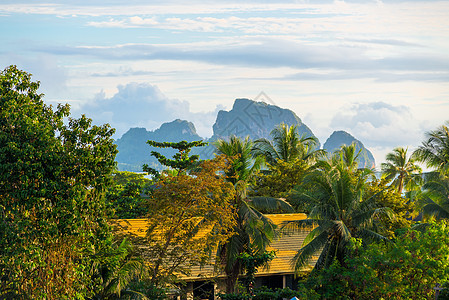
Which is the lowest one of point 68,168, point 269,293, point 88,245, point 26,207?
point 269,293

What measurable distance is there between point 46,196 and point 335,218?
10.9m

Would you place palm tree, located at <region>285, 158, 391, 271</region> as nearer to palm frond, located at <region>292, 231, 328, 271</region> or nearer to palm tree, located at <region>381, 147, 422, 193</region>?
palm frond, located at <region>292, 231, 328, 271</region>

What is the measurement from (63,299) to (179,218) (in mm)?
5888

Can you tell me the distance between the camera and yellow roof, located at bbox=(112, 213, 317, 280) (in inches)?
860

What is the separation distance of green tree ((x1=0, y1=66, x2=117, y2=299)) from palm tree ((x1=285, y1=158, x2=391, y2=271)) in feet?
27.1

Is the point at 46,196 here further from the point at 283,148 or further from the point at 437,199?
the point at 283,148

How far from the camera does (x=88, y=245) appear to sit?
1538 cm

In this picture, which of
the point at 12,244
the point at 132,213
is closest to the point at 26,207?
the point at 12,244

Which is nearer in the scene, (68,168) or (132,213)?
(68,168)

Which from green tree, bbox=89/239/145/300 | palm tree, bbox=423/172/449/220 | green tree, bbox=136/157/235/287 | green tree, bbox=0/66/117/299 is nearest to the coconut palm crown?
green tree, bbox=136/157/235/287

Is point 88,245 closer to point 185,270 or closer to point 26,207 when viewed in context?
point 26,207

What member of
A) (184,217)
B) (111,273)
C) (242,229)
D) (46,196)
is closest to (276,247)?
(242,229)

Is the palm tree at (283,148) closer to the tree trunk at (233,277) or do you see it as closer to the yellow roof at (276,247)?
the yellow roof at (276,247)

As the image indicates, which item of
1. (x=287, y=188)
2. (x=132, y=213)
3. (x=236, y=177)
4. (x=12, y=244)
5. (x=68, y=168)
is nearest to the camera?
(x=12, y=244)
